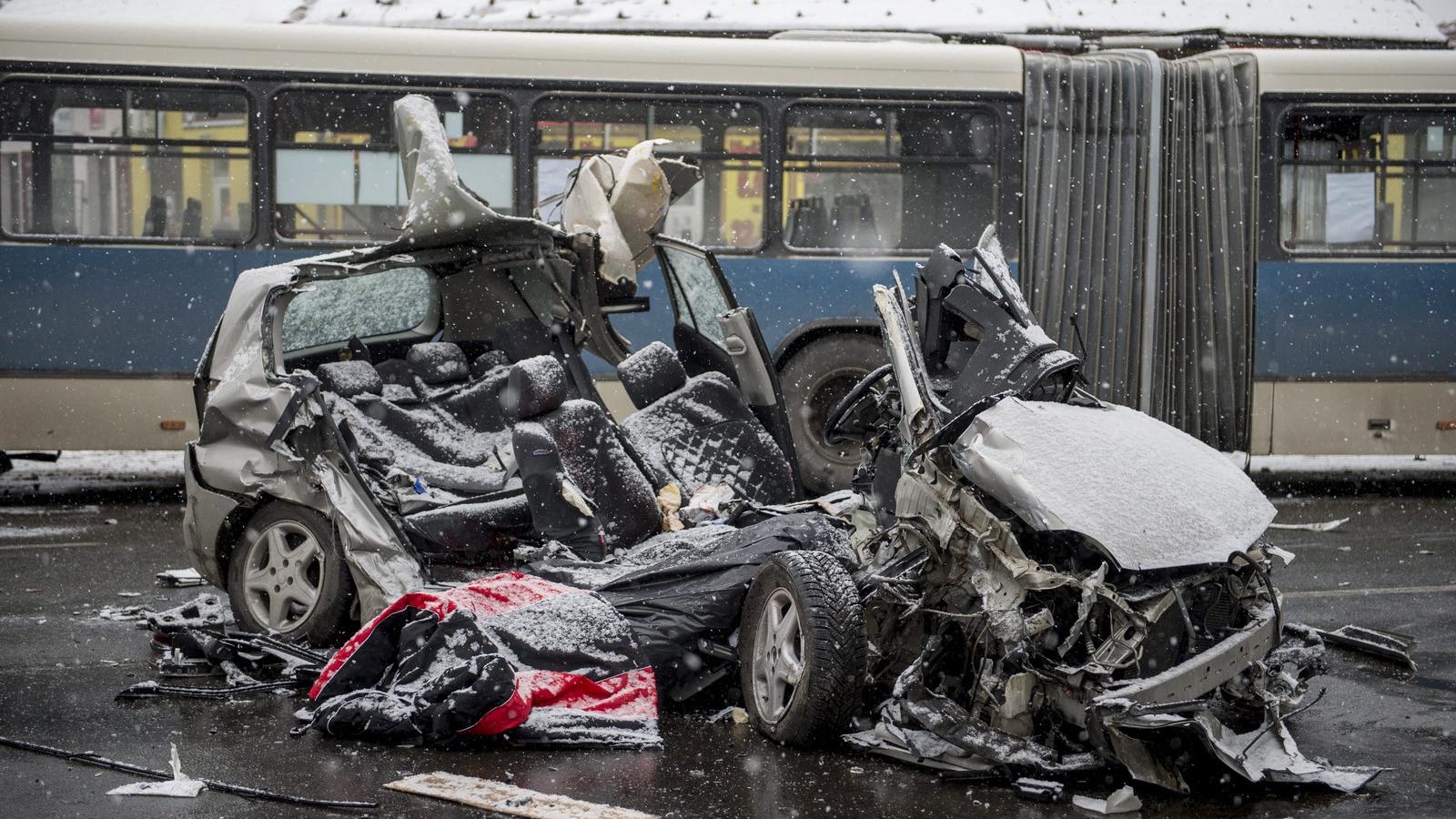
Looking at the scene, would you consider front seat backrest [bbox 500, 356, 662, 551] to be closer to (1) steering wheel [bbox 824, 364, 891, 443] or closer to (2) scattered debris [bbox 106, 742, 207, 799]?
(1) steering wheel [bbox 824, 364, 891, 443]

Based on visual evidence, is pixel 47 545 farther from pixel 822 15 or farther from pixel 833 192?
pixel 822 15

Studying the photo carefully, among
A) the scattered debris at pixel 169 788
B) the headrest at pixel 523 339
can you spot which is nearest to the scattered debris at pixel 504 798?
the scattered debris at pixel 169 788

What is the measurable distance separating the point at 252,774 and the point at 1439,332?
10144 millimetres

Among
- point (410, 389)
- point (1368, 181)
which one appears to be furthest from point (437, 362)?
point (1368, 181)

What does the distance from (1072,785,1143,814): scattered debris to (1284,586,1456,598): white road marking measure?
379cm

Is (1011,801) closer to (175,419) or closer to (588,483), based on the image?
(588,483)

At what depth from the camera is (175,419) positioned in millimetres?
11523

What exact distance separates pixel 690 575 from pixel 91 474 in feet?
31.0

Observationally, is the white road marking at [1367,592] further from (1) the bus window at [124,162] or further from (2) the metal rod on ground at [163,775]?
(1) the bus window at [124,162]

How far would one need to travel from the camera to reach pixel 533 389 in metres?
6.98

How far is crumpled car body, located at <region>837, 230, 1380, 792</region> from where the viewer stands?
471cm

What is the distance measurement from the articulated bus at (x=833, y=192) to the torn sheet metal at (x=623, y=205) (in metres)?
2.58

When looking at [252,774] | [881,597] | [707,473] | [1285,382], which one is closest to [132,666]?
[252,774]

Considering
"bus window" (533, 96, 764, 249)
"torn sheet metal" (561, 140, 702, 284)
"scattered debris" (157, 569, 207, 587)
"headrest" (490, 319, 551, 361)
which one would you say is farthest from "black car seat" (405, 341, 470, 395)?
"bus window" (533, 96, 764, 249)
